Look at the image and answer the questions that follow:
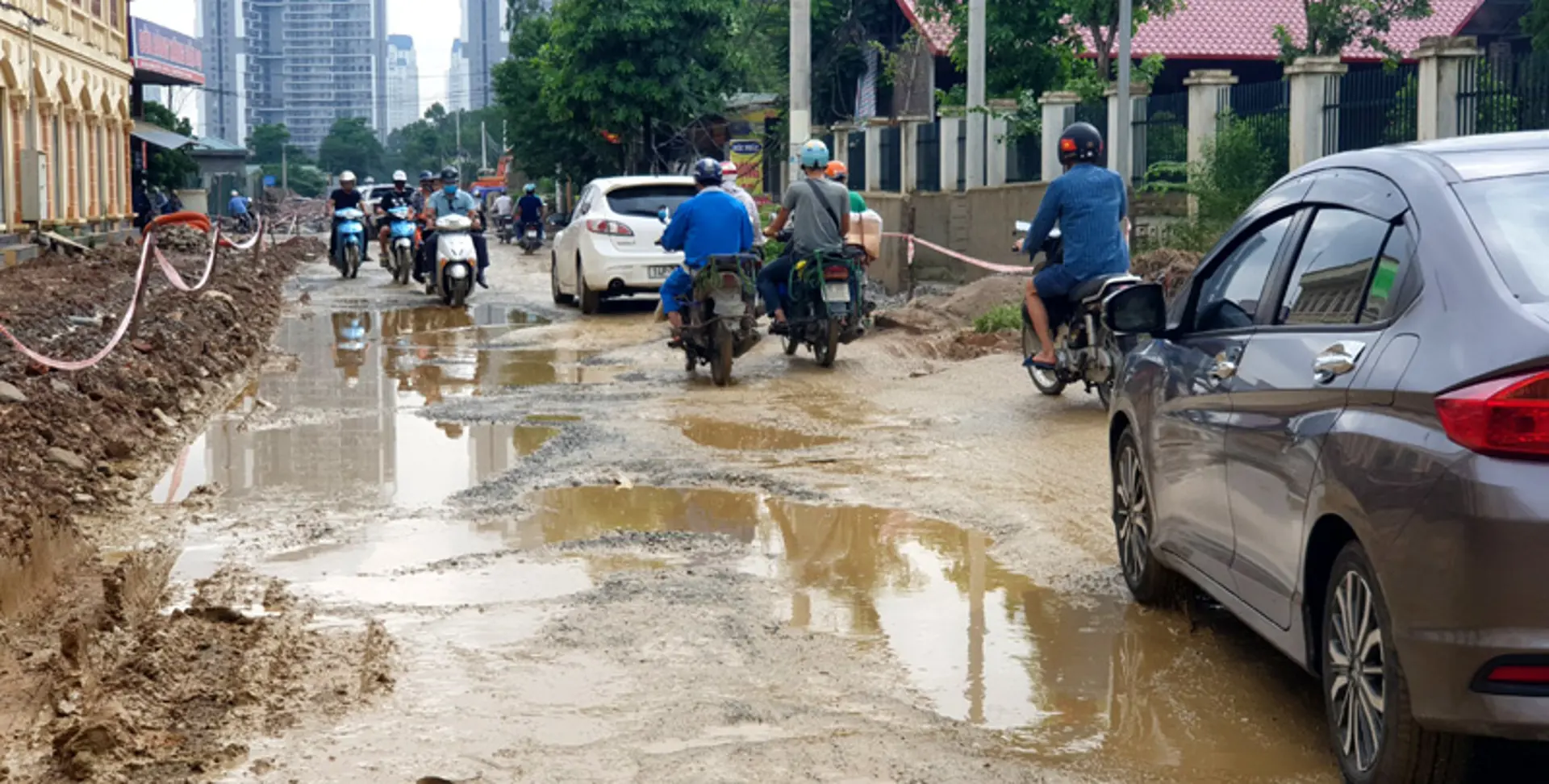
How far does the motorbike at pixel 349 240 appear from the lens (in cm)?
2947

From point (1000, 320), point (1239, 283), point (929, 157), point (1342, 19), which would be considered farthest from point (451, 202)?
point (1239, 283)

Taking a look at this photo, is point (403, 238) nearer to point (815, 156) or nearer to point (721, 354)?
point (815, 156)

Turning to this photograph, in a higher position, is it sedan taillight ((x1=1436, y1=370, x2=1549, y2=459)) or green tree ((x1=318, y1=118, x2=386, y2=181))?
green tree ((x1=318, y1=118, x2=386, y2=181))

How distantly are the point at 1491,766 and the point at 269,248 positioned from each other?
37.2 meters

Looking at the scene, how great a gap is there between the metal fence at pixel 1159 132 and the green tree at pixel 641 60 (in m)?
21.7

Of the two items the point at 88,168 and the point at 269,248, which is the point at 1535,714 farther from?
the point at 88,168

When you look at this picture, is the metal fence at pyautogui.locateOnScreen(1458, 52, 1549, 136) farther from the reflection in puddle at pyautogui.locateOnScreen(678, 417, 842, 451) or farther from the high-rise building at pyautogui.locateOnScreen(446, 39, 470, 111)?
the high-rise building at pyautogui.locateOnScreen(446, 39, 470, 111)

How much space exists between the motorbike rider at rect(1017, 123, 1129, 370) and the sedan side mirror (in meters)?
5.48

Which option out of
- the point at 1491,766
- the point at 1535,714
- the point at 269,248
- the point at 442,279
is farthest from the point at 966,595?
the point at 269,248

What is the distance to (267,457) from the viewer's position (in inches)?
412

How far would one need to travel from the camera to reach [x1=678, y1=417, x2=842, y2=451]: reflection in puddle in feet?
35.0

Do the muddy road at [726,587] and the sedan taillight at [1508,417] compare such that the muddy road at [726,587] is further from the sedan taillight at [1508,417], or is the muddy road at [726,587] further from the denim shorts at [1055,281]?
the sedan taillight at [1508,417]

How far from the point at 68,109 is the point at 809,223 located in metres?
30.1

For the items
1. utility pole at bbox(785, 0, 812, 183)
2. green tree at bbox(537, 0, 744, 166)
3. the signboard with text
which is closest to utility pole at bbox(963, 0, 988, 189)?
utility pole at bbox(785, 0, 812, 183)
